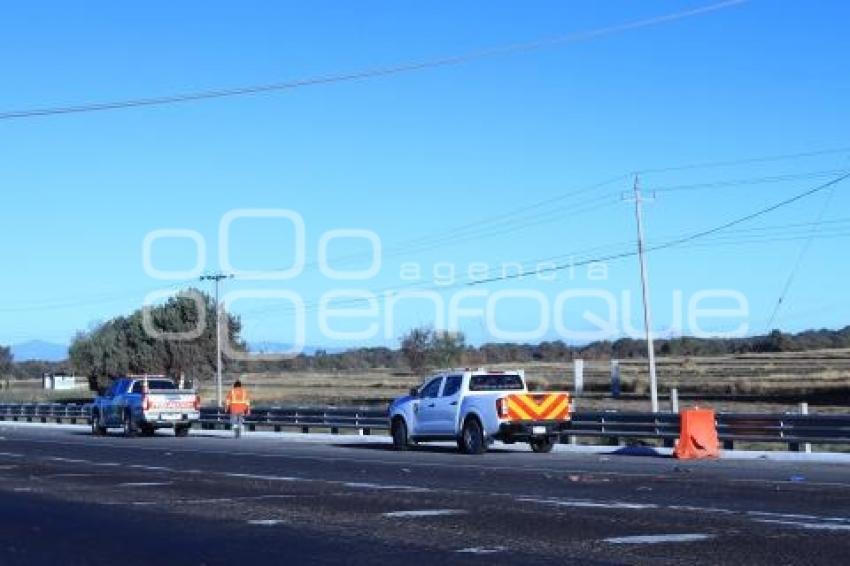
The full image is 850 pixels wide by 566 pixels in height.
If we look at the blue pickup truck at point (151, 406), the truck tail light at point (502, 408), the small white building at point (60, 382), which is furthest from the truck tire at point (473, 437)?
the small white building at point (60, 382)

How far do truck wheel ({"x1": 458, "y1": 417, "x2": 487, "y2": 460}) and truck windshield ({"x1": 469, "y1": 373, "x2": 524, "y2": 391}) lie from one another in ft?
2.95

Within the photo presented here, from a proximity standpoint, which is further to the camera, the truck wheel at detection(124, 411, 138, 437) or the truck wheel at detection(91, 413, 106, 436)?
the truck wheel at detection(91, 413, 106, 436)

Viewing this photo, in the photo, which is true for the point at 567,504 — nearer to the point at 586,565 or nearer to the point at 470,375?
the point at 586,565

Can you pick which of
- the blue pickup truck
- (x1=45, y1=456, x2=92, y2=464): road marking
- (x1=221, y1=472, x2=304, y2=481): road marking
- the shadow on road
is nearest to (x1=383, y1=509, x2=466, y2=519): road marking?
(x1=221, y1=472, x2=304, y2=481): road marking

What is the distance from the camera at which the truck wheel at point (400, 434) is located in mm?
30562

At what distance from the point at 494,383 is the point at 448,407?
3.88 ft

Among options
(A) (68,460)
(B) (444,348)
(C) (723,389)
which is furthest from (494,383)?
(B) (444,348)

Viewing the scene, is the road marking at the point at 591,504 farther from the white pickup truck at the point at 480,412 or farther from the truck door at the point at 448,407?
the truck door at the point at 448,407

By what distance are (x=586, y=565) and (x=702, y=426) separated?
52.6 feet

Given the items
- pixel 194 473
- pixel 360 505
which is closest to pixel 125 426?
pixel 194 473

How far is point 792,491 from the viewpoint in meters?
17.1

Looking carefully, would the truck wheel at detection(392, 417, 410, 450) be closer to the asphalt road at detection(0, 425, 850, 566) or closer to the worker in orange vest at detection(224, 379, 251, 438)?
the asphalt road at detection(0, 425, 850, 566)

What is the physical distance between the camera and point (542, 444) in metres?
28.5

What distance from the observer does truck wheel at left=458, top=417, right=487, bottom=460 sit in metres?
28.0
